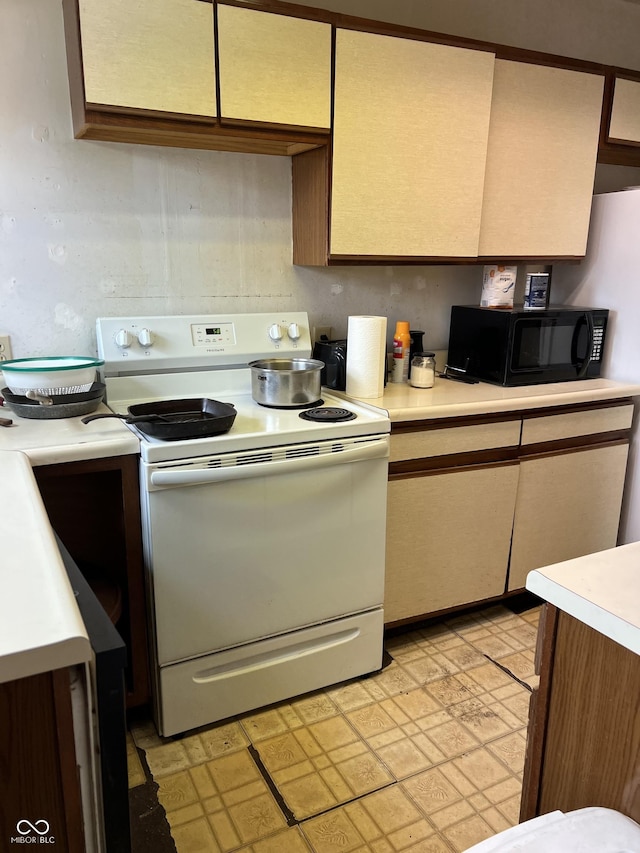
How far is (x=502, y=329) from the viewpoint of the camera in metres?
2.43

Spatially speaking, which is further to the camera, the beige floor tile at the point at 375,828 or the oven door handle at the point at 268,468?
the oven door handle at the point at 268,468

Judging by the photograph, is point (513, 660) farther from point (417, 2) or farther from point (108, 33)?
point (417, 2)

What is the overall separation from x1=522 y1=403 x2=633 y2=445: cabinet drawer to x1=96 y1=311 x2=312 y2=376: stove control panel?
0.86 meters

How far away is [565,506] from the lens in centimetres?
251

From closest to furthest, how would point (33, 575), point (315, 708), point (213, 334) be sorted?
point (33, 575) → point (315, 708) → point (213, 334)

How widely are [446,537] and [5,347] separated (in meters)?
1.58

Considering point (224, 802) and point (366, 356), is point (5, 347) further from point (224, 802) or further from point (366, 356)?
point (224, 802)

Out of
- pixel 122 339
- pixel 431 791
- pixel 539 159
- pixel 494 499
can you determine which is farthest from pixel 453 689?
pixel 539 159

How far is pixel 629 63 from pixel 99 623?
3.31m

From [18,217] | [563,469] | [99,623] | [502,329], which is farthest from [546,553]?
[18,217]

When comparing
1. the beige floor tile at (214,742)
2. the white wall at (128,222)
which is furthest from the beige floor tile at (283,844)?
the white wall at (128,222)

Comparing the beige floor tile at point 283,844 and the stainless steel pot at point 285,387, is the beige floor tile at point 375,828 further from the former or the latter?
the stainless steel pot at point 285,387

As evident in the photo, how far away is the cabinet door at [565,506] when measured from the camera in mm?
2410

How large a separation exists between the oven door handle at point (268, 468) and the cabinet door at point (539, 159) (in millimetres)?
980
